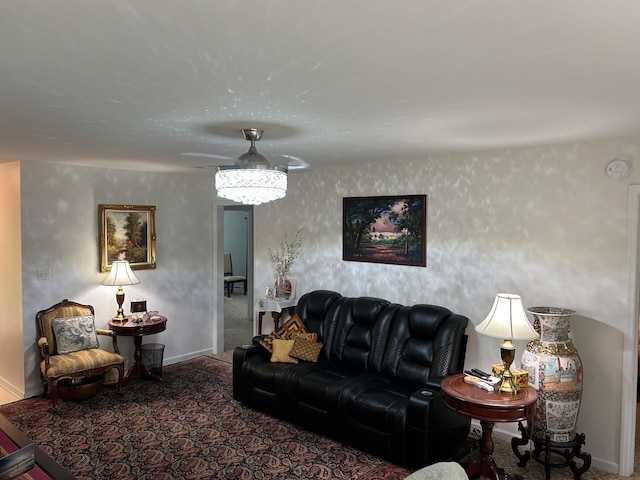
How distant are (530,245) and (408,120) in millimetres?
1719

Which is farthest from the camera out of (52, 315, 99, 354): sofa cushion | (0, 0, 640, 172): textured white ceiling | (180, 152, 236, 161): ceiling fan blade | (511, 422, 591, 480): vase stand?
(52, 315, 99, 354): sofa cushion

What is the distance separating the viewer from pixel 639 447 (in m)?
3.89

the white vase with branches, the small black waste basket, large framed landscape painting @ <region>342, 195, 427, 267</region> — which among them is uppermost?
large framed landscape painting @ <region>342, 195, 427, 267</region>

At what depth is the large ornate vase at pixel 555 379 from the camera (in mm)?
3342

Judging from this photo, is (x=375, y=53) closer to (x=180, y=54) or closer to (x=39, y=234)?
(x=180, y=54)

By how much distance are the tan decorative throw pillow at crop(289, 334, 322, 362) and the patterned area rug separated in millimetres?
620

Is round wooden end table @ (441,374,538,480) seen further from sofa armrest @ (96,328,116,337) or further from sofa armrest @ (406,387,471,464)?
sofa armrest @ (96,328,116,337)

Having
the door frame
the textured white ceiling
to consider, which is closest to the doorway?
the textured white ceiling

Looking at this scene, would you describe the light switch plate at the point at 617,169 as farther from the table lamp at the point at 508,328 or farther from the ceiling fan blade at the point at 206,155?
the ceiling fan blade at the point at 206,155

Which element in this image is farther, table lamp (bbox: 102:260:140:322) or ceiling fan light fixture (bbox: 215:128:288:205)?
table lamp (bbox: 102:260:140:322)

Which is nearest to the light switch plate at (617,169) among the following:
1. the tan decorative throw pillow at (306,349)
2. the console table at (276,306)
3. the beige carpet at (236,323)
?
the tan decorative throw pillow at (306,349)

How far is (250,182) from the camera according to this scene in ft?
9.62

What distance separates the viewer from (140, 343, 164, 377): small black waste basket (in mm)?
5457

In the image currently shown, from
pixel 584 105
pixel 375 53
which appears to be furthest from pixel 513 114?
pixel 375 53
